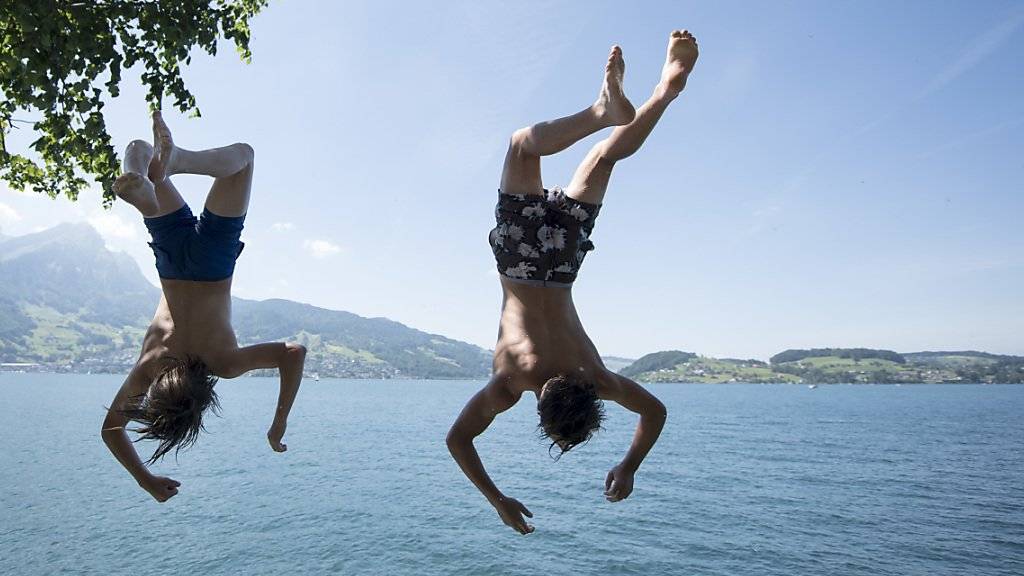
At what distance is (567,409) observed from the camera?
3.38 metres

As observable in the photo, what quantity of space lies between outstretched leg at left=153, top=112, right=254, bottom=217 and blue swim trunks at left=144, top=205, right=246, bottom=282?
0.35ft

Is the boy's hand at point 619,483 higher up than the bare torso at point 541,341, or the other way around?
the bare torso at point 541,341

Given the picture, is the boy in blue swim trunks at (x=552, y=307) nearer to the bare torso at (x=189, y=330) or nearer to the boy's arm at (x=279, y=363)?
the boy's arm at (x=279, y=363)

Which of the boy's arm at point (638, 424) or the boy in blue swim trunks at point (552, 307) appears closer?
the boy in blue swim trunks at point (552, 307)

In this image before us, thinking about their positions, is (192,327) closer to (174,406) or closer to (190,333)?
(190,333)

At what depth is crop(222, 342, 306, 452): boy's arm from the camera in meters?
4.02

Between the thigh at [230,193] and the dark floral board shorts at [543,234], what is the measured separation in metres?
1.77

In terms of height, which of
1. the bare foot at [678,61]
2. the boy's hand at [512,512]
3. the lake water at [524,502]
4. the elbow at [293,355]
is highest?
the bare foot at [678,61]

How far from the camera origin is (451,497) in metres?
47.1

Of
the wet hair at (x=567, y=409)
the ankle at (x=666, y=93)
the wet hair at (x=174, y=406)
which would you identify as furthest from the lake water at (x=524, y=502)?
the ankle at (x=666, y=93)

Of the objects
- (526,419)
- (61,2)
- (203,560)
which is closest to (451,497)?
(203,560)

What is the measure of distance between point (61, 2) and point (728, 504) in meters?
48.3

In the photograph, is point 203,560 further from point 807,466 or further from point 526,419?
point 526,419

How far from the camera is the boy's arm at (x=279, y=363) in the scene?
4.02 meters
